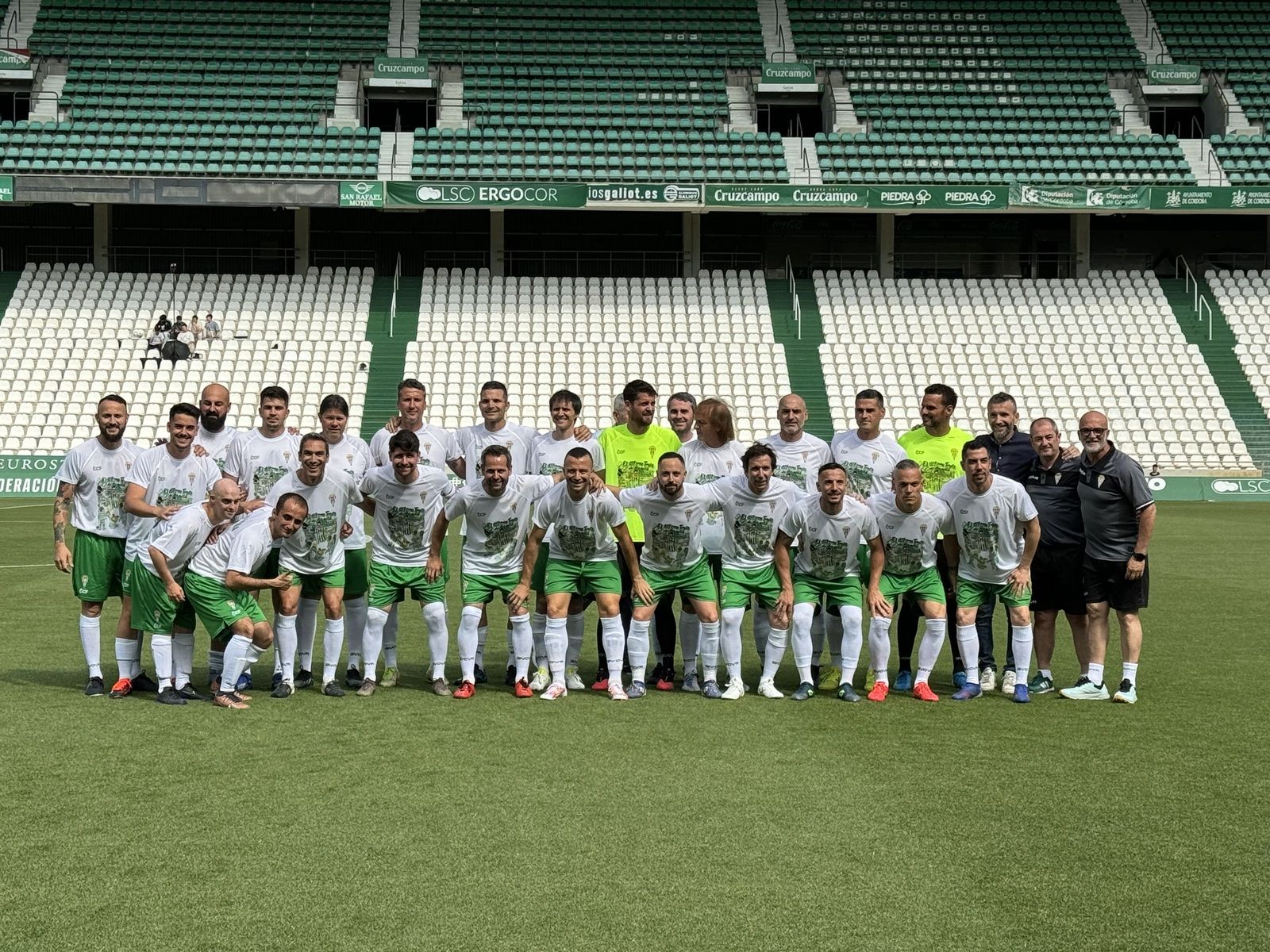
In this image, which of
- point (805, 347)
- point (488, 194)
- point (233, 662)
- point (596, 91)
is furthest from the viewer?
point (596, 91)

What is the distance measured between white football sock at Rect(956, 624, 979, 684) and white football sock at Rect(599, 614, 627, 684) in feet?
7.18

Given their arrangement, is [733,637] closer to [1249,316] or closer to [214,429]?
[214,429]

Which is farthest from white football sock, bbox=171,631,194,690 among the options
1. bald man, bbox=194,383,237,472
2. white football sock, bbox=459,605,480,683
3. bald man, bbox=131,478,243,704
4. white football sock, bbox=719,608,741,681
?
white football sock, bbox=719,608,741,681

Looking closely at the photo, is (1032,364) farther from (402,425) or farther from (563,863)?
(563,863)

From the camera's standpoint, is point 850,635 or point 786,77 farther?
point 786,77

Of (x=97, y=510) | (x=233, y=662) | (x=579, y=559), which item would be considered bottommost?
(x=233, y=662)

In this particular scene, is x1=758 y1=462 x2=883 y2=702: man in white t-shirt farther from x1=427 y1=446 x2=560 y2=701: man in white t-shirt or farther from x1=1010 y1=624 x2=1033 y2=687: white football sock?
x1=427 y1=446 x2=560 y2=701: man in white t-shirt

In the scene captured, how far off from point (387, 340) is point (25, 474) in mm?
8593

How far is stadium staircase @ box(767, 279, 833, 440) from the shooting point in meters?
29.9

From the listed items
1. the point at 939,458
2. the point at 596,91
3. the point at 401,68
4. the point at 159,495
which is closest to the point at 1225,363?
the point at 596,91

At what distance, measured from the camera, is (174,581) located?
822 centimetres

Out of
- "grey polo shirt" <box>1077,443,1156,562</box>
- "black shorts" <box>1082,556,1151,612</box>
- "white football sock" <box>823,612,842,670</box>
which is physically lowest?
"white football sock" <box>823,612,842,670</box>

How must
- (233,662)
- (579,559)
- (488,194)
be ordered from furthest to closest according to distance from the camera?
Answer: (488,194) < (579,559) < (233,662)

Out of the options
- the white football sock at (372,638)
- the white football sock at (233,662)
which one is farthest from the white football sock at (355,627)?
the white football sock at (233,662)
